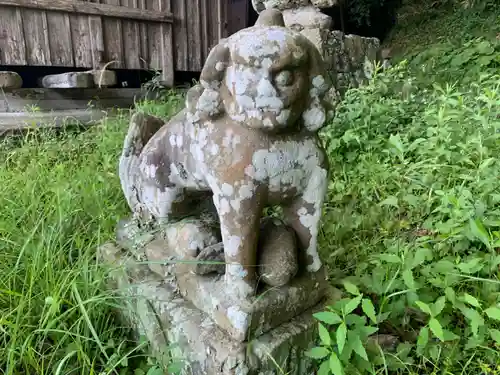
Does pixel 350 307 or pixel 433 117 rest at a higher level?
pixel 433 117

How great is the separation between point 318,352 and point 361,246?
672 mm

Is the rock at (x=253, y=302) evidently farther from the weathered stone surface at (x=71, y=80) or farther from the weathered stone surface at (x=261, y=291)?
the weathered stone surface at (x=71, y=80)

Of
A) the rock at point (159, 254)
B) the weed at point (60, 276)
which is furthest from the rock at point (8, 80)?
the rock at point (159, 254)

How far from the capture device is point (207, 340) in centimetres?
101

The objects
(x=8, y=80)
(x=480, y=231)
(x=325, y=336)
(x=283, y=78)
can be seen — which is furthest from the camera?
(x=8, y=80)

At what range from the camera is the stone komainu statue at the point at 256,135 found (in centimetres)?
87

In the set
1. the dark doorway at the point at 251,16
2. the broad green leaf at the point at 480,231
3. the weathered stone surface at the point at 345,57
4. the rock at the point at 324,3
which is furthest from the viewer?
the dark doorway at the point at 251,16

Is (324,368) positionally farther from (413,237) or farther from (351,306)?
(413,237)

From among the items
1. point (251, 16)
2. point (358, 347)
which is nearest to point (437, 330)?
point (358, 347)

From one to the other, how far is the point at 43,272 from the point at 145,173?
476 millimetres

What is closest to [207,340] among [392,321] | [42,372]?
[42,372]

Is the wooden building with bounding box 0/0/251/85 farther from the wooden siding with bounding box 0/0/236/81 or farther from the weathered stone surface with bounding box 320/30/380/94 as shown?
the weathered stone surface with bounding box 320/30/380/94

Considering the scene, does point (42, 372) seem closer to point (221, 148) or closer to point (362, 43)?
point (221, 148)

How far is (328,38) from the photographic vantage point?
3.26m
